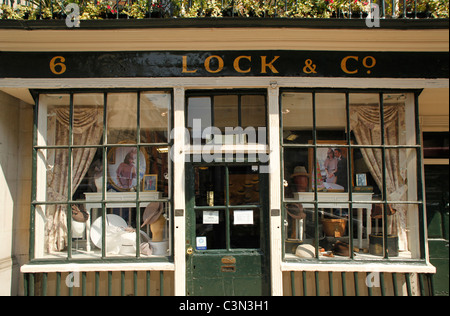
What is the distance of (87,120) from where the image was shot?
168 inches

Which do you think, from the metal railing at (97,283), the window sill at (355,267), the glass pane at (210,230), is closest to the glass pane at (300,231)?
the window sill at (355,267)

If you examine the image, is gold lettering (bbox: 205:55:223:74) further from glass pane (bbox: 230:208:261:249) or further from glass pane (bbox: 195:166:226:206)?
glass pane (bbox: 230:208:261:249)

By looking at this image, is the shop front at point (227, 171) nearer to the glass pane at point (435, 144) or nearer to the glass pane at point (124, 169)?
the glass pane at point (124, 169)

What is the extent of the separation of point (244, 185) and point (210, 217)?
606mm

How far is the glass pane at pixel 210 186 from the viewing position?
409cm

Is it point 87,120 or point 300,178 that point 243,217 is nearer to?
point 300,178

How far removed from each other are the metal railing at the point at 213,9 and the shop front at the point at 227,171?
1.48ft

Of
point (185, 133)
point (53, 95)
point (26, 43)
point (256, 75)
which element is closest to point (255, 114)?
point (256, 75)

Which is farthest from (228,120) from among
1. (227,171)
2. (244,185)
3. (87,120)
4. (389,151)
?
(389,151)

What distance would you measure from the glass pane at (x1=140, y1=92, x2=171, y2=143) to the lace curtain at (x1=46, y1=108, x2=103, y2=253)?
0.61 meters

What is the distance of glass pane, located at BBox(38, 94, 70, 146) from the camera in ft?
13.9

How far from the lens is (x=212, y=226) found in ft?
13.3

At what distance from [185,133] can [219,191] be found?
0.89 metres

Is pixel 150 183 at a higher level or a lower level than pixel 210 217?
higher
